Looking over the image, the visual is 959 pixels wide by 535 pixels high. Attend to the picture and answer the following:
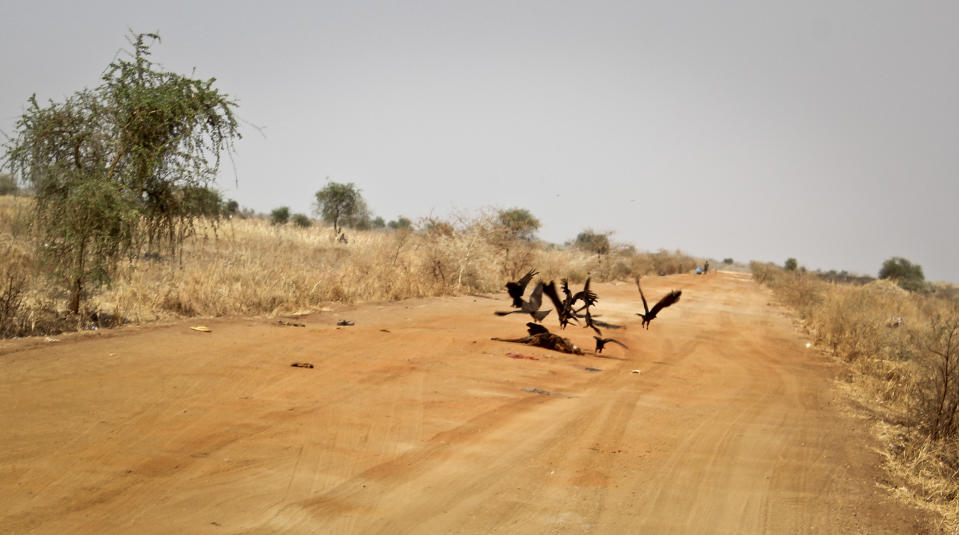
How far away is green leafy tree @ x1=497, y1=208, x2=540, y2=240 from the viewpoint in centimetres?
2475

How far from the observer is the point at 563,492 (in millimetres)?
4793

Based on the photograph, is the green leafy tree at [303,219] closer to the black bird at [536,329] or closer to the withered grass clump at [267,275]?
the withered grass clump at [267,275]

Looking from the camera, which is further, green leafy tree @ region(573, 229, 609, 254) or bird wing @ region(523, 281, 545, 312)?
green leafy tree @ region(573, 229, 609, 254)

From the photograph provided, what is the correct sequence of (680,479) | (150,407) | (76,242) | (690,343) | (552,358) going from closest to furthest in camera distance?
(680,479) < (150,407) < (76,242) < (552,358) < (690,343)

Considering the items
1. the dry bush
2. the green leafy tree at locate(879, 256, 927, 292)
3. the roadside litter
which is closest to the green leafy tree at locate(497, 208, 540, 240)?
the dry bush

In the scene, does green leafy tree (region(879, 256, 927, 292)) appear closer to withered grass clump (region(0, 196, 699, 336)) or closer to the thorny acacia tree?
withered grass clump (region(0, 196, 699, 336))

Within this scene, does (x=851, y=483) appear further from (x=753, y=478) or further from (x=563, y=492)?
(x=563, y=492)

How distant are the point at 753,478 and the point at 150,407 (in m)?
5.05

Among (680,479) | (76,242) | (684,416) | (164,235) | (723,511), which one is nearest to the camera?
(723,511)

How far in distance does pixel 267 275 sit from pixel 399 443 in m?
9.54

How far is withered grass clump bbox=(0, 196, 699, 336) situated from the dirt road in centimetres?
134

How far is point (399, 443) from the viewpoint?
5.57 meters

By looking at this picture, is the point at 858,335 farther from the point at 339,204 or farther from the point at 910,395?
the point at 339,204

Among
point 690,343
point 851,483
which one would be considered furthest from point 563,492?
point 690,343
